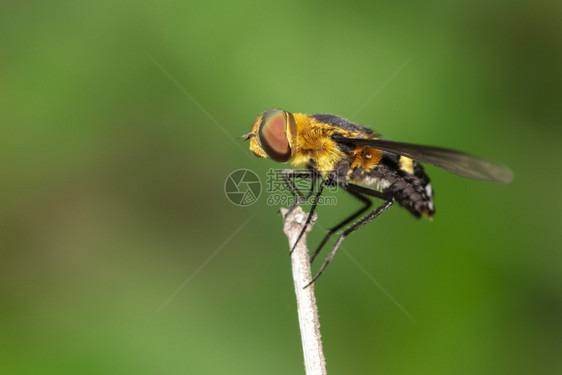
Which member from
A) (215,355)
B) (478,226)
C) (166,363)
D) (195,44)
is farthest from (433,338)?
(195,44)

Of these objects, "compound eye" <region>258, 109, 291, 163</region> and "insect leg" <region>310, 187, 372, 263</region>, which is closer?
"compound eye" <region>258, 109, 291, 163</region>

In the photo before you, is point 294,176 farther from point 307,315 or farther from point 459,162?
point 307,315

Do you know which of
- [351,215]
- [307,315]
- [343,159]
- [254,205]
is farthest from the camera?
[254,205]

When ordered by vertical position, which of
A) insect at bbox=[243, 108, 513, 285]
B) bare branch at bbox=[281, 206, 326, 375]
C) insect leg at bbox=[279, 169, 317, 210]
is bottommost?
bare branch at bbox=[281, 206, 326, 375]

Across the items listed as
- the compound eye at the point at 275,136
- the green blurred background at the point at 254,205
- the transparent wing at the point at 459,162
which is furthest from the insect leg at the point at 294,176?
the transparent wing at the point at 459,162

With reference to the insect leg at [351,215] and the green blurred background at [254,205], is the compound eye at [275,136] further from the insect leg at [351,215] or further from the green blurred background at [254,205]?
the green blurred background at [254,205]

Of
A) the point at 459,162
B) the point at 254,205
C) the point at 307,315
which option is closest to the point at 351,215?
the point at 254,205

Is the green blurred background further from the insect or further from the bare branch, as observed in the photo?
the bare branch

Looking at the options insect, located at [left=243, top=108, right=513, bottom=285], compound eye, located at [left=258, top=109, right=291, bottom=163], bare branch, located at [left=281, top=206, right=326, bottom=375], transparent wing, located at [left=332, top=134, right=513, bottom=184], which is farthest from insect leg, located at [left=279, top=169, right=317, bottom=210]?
bare branch, located at [left=281, top=206, right=326, bottom=375]
